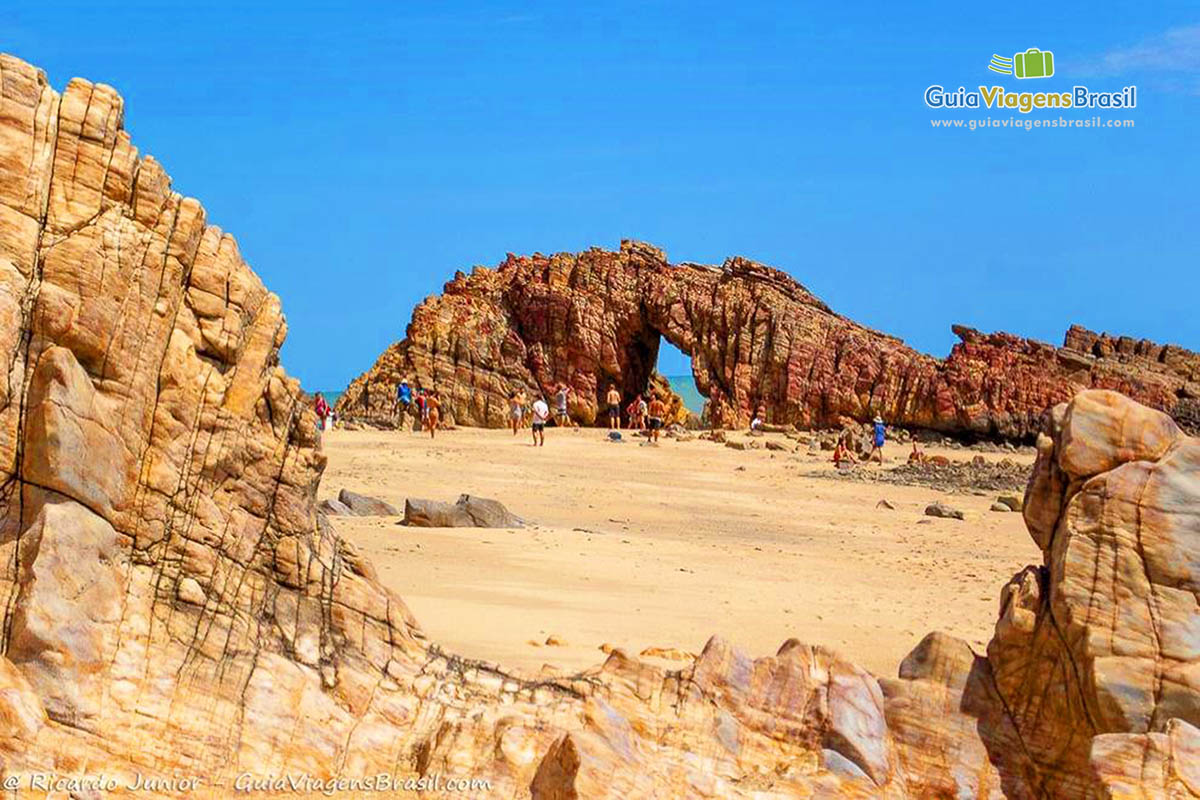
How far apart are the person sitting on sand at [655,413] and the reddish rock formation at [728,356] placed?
85cm

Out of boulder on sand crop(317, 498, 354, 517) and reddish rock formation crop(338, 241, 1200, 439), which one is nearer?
boulder on sand crop(317, 498, 354, 517)

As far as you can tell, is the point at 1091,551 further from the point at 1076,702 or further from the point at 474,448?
the point at 474,448

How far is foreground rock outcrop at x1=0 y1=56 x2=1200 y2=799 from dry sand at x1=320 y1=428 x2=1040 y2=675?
1609 millimetres

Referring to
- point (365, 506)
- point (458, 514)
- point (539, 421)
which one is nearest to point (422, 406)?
point (539, 421)

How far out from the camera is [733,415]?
124 feet

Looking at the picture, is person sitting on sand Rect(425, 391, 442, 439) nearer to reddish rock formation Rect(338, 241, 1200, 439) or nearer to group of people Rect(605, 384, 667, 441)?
reddish rock formation Rect(338, 241, 1200, 439)

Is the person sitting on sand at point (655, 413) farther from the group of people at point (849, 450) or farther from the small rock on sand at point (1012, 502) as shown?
the small rock on sand at point (1012, 502)

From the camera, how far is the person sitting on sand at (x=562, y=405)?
36.9 metres

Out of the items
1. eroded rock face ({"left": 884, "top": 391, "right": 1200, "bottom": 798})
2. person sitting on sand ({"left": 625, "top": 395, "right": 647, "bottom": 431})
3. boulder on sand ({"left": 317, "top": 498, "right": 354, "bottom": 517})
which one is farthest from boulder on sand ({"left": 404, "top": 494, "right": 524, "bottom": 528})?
person sitting on sand ({"left": 625, "top": 395, "right": 647, "bottom": 431})

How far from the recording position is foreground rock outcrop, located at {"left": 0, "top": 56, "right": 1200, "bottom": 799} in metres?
5.79

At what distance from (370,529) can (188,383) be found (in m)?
7.85

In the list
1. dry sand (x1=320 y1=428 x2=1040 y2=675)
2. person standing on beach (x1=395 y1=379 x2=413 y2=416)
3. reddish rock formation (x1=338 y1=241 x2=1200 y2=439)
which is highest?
reddish rock formation (x1=338 y1=241 x2=1200 y2=439)

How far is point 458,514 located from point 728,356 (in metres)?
23.6

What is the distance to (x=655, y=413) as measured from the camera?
123 feet
